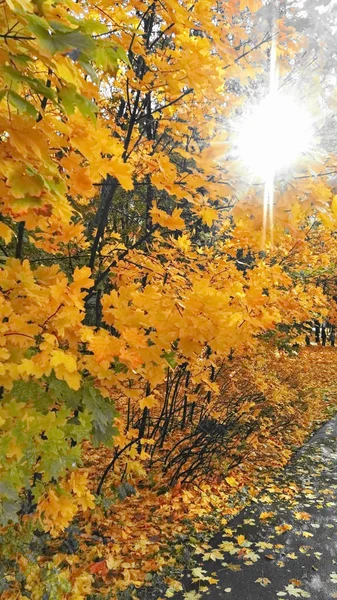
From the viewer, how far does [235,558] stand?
4.09 meters

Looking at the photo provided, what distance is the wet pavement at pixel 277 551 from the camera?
363cm

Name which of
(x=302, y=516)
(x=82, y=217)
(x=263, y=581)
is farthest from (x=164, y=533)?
(x=82, y=217)

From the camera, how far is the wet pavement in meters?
3.63

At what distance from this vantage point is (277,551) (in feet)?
13.9

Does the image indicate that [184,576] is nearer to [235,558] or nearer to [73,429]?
[235,558]

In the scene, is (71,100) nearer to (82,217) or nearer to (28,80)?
(28,80)

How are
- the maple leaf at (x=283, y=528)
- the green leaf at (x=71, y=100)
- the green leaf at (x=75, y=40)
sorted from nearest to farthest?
1. the green leaf at (x=75, y=40)
2. the green leaf at (x=71, y=100)
3. the maple leaf at (x=283, y=528)

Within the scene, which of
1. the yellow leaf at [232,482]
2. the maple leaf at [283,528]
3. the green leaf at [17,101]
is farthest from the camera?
the yellow leaf at [232,482]

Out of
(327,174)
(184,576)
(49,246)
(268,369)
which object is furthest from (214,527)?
(268,369)

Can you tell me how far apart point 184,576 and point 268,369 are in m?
6.04

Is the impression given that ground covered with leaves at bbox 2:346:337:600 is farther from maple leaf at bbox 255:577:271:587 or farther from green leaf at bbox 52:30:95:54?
green leaf at bbox 52:30:95:54

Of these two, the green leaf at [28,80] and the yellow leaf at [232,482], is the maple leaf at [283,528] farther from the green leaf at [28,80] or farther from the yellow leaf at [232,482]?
the green leaf at [28,80]

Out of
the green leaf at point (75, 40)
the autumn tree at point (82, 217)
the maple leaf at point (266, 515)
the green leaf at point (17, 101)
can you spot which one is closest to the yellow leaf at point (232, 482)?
the maple leaf at point (266, 515)

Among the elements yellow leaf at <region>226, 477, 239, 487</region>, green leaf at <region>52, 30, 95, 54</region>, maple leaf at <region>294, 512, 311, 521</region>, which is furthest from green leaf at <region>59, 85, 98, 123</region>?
yellow leaf at <region>226, 477, 239, 487</region>
